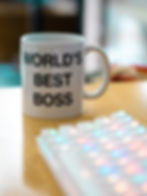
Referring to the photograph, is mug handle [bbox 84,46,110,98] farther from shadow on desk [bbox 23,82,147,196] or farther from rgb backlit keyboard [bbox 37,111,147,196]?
rgb backlit keyboard [bbox 37,111,147,196]

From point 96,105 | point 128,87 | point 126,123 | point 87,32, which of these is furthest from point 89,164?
point 87,32

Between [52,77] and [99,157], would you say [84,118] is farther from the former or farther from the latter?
[99,157]

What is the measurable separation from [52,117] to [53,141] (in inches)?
5.6

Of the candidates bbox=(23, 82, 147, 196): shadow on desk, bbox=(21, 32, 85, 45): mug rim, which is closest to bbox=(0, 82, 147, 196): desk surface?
bbox=(23, 82, 147, 196): shadow on desk

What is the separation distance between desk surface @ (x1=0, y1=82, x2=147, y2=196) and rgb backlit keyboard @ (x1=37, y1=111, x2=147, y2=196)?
0.05ft

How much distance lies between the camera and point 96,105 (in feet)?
2.17

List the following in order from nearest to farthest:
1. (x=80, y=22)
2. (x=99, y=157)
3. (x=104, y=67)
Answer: (x=99, y=157) < (x=104, y=67) < (x=80, y=22)

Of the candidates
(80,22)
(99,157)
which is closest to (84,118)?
(99,157)

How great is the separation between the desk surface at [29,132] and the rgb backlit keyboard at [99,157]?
0.02 meters

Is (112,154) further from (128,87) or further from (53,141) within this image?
(128,87)

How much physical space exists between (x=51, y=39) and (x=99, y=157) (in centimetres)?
29

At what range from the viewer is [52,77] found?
0.58 m

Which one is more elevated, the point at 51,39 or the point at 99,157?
the point at 51,39

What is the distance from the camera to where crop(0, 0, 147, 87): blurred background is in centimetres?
259
